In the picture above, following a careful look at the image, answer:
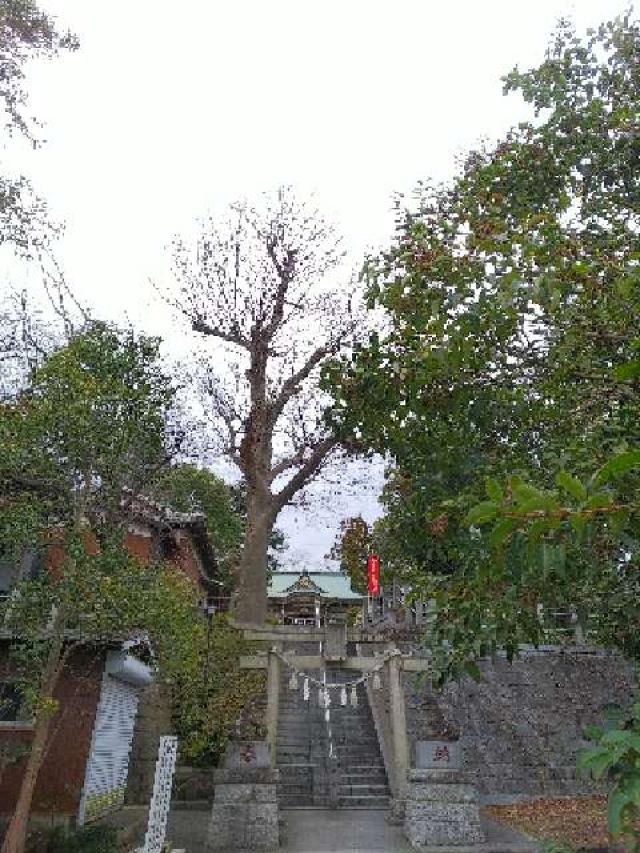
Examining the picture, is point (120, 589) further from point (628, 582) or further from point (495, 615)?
point (628, 582)

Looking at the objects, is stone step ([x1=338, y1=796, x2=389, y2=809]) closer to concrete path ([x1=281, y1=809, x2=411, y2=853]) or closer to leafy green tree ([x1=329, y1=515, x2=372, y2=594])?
concrete path ([x1=281, y1=809, x2=411, y2=853])

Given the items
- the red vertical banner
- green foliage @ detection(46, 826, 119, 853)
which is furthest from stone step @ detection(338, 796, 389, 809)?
the red vertical banner

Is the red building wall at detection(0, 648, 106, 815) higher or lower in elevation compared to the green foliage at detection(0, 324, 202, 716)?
lower

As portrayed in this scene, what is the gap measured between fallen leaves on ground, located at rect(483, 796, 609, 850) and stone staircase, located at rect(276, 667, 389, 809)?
2.87m

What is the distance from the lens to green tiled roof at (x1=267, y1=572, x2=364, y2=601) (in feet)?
127

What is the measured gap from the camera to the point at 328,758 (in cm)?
1634

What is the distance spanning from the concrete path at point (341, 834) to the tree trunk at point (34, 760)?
3315 millimetres

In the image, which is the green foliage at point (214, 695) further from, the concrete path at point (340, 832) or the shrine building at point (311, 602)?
the shrine building at point (311, 602)

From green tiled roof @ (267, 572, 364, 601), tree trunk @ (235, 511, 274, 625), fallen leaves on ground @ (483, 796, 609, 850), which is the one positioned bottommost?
fallen leaves on ground @ (483, 796, 609, 850)

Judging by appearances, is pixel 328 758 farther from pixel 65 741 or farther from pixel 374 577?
pixel 374 577

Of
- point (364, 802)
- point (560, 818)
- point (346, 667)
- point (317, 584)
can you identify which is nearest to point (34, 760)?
point (346, 667)

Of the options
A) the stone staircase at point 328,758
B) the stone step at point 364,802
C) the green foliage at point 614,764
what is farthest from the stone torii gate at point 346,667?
the green foliage at point 614,764

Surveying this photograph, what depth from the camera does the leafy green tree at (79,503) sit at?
9.74 m

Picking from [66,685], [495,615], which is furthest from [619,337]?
[66,685]
